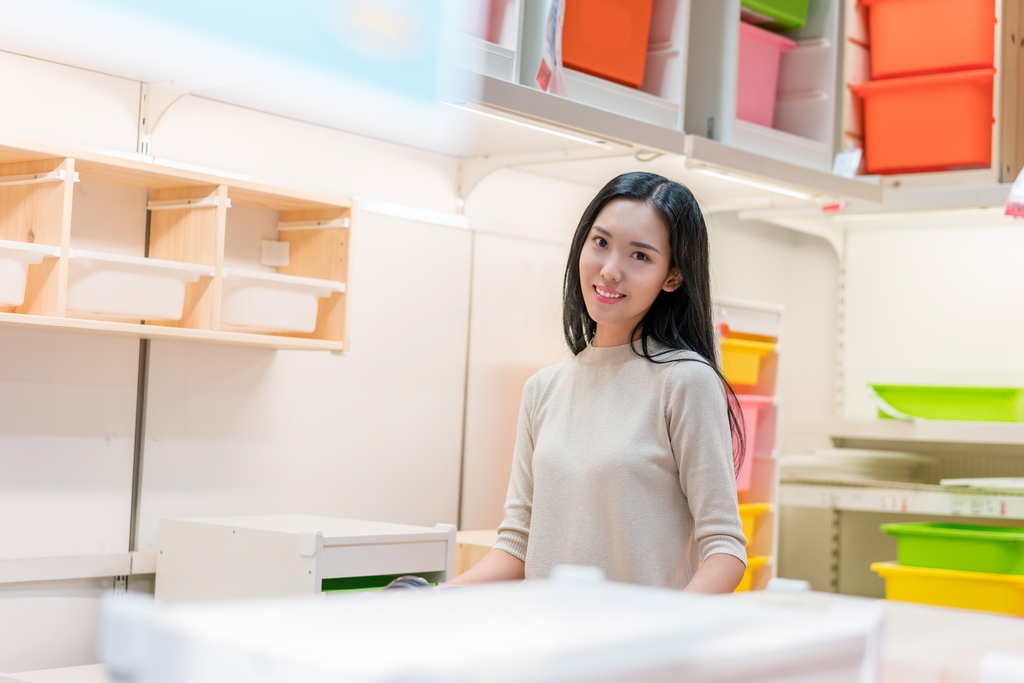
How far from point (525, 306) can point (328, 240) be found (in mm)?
702

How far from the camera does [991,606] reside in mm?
2584

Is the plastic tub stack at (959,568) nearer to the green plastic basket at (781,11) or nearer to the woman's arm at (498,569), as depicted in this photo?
the green plastic basket at (781,11)

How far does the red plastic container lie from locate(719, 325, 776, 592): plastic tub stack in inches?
33.0

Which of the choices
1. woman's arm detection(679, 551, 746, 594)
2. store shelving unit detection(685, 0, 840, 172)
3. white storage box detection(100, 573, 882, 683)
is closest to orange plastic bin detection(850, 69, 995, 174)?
store shelving unit detection(685, 0, 840, 172)

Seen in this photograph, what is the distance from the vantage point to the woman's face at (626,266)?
123 centimetres

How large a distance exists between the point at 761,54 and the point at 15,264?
1682 millimetres

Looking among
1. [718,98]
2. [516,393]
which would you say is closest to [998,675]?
[718,98]

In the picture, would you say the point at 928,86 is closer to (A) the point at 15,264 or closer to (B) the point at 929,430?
(B) the point at 929,430

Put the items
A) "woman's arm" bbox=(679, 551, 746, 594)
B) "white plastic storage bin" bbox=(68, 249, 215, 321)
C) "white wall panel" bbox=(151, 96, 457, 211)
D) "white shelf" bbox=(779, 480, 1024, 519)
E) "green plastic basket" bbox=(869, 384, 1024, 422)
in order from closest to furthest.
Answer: "woman's arm" bbox=(679, 551, 746, 594), "white plastic storage bin" bbox=(68, 249, 215, 321), "white wall panel" bbox=(151, 96, 457, 211), "white shelf" bbox=(779, 480, 1024, 519), "green plastic basket" bbox=(869, 384, 1024, 422)

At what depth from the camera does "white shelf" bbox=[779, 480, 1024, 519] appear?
262 cm

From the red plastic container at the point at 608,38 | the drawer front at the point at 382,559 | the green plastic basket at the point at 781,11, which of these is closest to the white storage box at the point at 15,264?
the drawer front at the point at 382,559

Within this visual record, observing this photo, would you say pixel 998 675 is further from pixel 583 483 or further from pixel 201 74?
pixel 201 74

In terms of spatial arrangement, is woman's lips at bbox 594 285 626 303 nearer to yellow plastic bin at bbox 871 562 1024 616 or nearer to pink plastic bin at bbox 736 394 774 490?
pink plastic bin at bbox 736 394 774 490

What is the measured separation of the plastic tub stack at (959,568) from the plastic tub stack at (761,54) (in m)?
1.07
